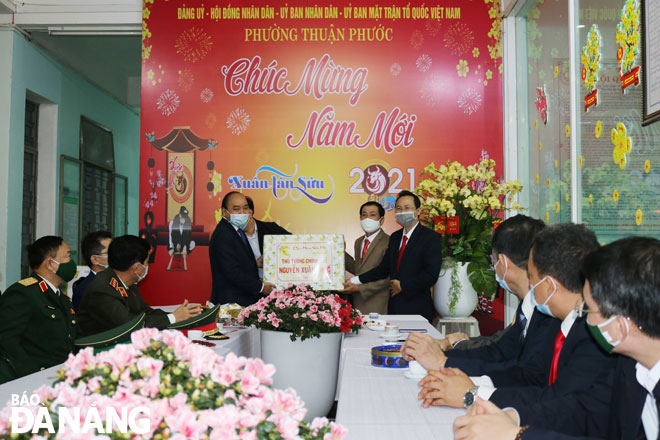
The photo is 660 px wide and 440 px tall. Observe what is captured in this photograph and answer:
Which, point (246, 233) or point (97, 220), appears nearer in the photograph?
point (246, 233)

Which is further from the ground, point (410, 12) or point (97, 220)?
point (410, 12)

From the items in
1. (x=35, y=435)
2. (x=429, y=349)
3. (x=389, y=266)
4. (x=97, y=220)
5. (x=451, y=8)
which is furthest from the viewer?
(x=97, y=220)

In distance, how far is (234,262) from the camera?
462 centimetres

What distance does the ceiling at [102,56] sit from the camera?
6855 mm

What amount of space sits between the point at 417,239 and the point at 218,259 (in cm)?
157

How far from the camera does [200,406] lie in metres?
0.91

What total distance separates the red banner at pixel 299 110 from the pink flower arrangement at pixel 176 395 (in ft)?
16.0

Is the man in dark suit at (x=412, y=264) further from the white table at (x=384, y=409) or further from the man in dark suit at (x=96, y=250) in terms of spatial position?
the white table at (x=384, y=409)

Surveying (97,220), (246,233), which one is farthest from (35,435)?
(97,220)

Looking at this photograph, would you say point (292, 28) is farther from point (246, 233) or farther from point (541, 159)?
point (541, 159)

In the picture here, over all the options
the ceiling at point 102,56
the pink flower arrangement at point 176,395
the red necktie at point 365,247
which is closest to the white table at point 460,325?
the red necktie at point 365,247

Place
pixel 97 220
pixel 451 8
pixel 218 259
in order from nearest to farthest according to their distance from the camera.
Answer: pixel 218 259 < pixel 451 8 < pixel 97 220

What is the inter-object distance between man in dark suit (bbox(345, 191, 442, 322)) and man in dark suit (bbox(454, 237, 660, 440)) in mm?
2974

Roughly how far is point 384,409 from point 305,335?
1.44m
